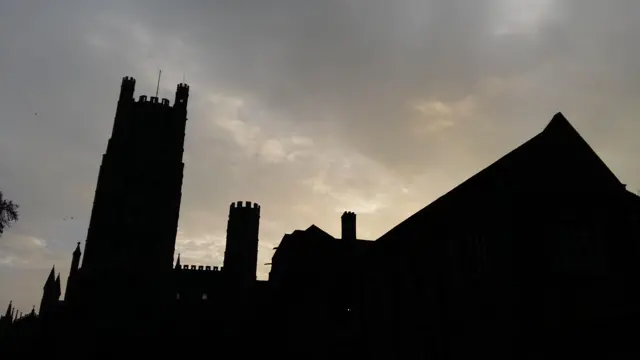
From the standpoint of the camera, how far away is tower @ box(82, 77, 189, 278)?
55250 mm

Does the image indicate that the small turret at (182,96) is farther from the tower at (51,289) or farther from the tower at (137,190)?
the tower at (51,289)

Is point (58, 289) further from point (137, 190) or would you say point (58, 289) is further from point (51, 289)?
point (137, 190)

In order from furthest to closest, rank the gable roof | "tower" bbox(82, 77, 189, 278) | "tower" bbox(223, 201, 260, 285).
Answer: "tower" bbox(223, 201, 260, 285)
"tower" bbox(82, 77, 189, 278)
the gable roof

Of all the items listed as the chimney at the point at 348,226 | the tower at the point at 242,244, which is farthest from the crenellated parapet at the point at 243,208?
the chimney at the point at 348,226

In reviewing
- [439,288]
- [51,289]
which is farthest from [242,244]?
[439,288]

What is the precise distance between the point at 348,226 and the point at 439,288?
16.8 meters

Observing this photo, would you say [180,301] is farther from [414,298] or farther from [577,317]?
A: [577,317]

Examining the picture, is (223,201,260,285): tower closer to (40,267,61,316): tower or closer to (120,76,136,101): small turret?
(120,76,136,101): small turret

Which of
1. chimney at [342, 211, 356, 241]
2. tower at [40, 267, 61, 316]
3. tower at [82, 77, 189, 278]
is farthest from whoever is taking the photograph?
tower at [40, 267, 61, 316]

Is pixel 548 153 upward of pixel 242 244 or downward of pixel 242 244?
downward

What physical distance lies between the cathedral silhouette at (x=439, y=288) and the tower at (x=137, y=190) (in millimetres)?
532

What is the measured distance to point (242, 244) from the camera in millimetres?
61969

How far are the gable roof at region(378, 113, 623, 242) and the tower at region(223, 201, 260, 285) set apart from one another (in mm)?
44764

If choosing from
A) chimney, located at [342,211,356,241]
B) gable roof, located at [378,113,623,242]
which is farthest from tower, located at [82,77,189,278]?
gable roof, located at [378,113,623,242]
